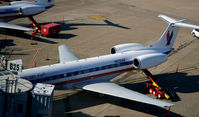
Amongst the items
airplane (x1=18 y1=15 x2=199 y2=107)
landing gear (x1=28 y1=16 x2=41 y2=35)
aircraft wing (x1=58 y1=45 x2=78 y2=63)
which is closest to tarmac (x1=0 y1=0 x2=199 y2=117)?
landing gear (x1=28 y1=16 x2=41 y2=35)

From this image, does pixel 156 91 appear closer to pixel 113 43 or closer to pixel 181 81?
pixel 181 81

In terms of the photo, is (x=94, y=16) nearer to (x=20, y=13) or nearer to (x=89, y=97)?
(x=20, y=13)

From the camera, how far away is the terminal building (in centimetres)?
1748

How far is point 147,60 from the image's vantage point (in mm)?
25984

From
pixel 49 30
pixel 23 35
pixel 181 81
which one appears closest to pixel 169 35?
pixel 181 81

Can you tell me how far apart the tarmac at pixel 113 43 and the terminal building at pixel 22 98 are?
12.0 ft

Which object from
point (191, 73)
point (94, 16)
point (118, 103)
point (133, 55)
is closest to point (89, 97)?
point (118, 103)

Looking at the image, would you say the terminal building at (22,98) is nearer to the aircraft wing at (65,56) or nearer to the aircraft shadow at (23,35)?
the aircraft wing at (65,56)

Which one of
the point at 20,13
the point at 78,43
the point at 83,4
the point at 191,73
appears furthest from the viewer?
the point at 83,4

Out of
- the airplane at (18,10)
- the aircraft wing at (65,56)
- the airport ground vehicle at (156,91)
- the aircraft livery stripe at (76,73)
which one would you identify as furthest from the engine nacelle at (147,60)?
the airplane at (18,10)

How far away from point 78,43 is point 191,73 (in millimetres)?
15717

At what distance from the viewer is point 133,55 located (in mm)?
26953

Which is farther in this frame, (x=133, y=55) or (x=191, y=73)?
(x=191, y=73)

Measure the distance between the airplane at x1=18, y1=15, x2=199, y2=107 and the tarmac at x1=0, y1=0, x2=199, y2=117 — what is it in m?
1.40
